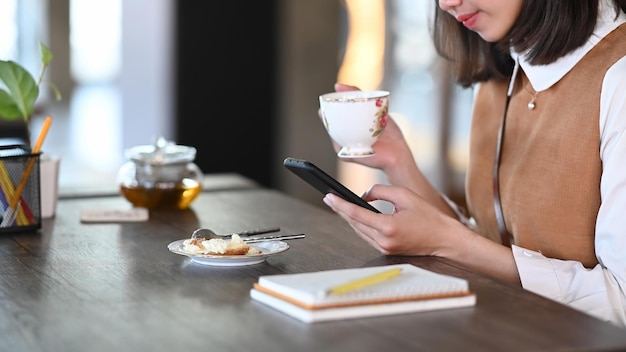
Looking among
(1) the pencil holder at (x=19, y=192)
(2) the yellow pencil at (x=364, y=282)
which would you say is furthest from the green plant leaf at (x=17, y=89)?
(2) the yellow pencil at (x=364, y=282)

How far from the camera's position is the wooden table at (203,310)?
1111mm

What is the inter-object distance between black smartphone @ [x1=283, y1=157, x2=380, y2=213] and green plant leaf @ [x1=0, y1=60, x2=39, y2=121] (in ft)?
2.13

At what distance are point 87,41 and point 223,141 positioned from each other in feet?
27.7

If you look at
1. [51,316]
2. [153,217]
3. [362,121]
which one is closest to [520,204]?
[362,121]

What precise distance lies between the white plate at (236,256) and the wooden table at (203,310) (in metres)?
0.01

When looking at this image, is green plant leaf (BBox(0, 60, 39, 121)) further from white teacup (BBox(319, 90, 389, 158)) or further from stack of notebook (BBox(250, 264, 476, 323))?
stack of notebook (BBox(250, 264, 476, 323))

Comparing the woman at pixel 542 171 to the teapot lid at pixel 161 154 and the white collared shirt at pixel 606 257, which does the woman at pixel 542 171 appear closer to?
the white collared shirt at pixel 606 257

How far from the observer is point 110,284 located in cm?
141

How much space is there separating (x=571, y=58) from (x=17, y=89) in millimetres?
1036

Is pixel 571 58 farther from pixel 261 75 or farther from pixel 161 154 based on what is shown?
pixel 261 75

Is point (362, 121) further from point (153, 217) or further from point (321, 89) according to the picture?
point (321, 89)

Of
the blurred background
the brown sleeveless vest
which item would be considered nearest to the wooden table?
the brown sleeveless vest

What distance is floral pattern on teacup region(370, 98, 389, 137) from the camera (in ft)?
5.39

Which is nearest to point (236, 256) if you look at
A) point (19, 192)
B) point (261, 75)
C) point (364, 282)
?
point (364, 282)
